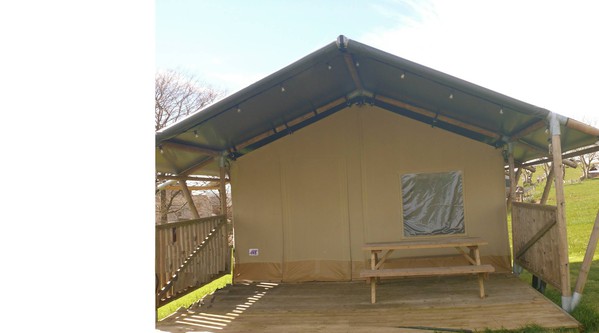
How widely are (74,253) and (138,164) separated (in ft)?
0.82

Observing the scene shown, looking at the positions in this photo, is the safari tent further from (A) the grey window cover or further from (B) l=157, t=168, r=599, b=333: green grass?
(B) l=157, t=168, r=599, b=333: green grass

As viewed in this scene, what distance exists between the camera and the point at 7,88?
0.82 metres

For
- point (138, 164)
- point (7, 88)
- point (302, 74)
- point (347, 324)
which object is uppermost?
point (302, 74)

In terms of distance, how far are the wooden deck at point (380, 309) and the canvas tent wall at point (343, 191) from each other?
563 millimetres

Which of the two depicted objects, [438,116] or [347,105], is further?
[347,105]

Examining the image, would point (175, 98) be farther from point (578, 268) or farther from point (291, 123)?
point (578, 268)

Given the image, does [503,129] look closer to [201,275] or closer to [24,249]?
[201,275]

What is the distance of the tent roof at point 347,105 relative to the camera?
15.7 ft

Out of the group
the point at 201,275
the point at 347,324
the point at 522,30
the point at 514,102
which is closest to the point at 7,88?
the point at 347,324

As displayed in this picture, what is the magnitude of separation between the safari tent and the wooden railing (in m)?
0.59

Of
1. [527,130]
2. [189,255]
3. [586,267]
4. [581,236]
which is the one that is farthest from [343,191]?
[581,236]

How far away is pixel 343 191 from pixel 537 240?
278 centimetres

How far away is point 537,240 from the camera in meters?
5.67

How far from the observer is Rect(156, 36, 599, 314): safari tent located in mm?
6988
